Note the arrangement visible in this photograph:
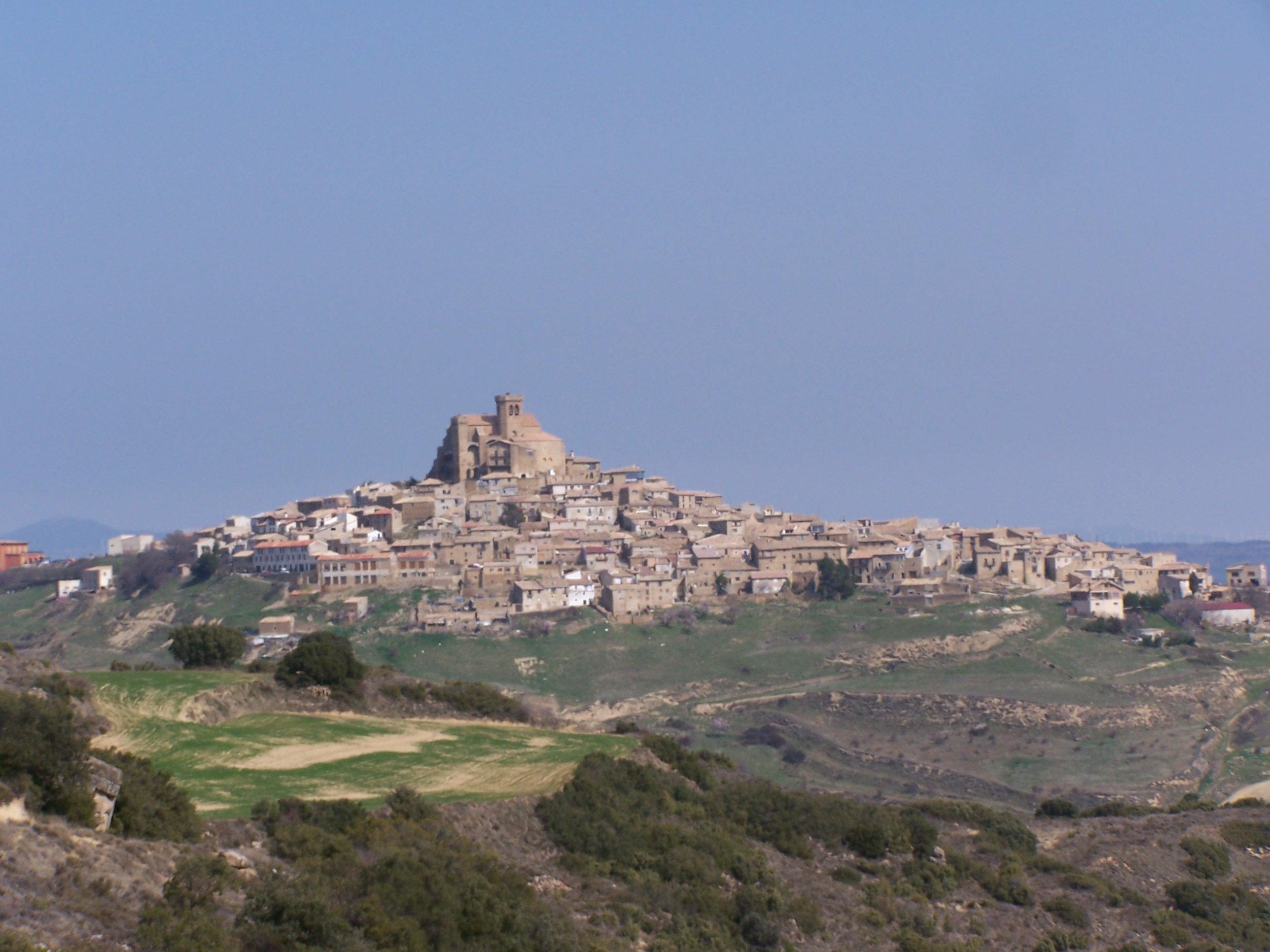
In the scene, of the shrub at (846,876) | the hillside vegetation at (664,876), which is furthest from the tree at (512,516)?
the shrub at (846,876)

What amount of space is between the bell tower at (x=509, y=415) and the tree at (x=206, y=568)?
2014 cm

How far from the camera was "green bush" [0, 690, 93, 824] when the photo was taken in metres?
15.2

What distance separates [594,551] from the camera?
76.6 meters

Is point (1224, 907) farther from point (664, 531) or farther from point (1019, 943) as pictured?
point (664, 531)

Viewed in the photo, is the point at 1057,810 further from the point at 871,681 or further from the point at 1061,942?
the point at 871,681

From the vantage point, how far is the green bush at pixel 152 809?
1575 centimetres

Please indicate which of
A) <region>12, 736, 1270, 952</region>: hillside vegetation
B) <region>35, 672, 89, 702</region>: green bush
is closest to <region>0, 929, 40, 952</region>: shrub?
<region>12, 736, 1270, 952</region>: hillside vegetation

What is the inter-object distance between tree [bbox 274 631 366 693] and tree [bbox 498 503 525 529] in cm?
5182

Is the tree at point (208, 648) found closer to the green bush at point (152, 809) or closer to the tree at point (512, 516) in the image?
the green bush at point (152, 809)

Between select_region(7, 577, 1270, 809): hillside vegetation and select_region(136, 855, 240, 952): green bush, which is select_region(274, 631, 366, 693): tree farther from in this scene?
select_region(7, 577, 1270, 809): hillside vegetation

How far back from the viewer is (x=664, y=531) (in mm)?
83688

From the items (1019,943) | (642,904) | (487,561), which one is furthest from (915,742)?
(642,904)

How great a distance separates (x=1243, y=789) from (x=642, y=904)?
31328 mm

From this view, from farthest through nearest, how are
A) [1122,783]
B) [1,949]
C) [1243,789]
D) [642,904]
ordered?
[1122,783]
[1243,789]
[642,904]
[1,949]
